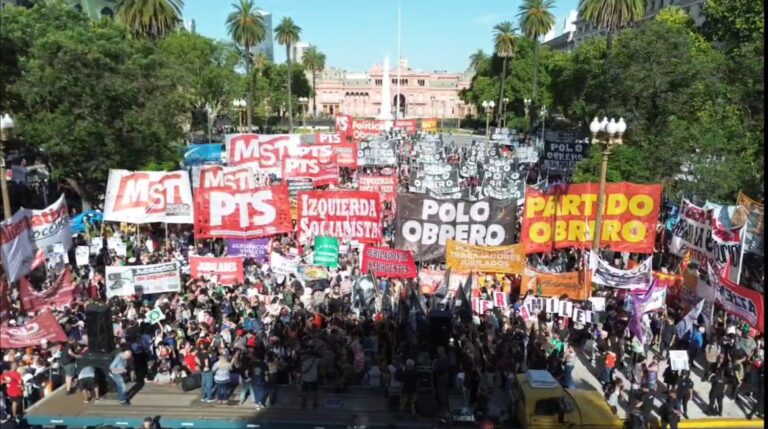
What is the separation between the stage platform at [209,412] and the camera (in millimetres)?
10508

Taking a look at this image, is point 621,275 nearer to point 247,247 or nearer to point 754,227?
point 754,227

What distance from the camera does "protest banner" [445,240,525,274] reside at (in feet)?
50.1

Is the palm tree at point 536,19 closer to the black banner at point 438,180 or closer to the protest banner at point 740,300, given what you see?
the black banner at point 438,180

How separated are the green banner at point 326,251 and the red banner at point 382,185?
7956 millimetres

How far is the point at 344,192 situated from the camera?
17.3 metres

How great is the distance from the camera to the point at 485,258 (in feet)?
50.3

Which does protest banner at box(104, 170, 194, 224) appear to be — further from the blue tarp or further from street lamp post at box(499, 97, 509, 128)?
street lamp post at box(499, 97, 509, 128)

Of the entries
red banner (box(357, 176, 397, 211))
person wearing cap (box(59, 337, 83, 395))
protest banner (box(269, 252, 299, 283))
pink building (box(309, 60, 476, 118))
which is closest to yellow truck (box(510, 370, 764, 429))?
protest banner (box(269, 252, 299, 283))

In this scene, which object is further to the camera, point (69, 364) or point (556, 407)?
point (69, 364)

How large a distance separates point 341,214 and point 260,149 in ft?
33.3

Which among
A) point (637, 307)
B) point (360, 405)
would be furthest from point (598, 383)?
point (360, 405)

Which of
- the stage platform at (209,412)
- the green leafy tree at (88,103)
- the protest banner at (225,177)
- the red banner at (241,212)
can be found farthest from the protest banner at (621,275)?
the green leafy tree at (88,103)

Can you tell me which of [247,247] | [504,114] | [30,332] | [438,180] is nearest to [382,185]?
[438,180]

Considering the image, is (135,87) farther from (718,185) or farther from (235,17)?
(235,17)
